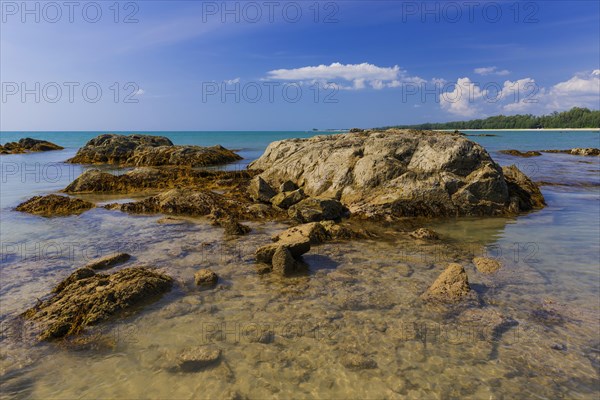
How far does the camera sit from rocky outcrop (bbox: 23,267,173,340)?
5883 mm

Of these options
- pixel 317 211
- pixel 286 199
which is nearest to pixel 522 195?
pixel 317 211

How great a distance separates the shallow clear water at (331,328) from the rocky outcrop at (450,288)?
310mm

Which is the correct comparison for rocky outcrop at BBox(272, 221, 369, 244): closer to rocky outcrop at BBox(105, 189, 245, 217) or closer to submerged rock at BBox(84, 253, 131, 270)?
submerged rock at BBox(84, 253, 131, 270)

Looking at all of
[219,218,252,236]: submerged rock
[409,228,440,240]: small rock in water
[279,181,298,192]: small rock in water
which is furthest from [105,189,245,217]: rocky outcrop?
[409,228,440,240]: small rock in water

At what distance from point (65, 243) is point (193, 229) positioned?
375cm

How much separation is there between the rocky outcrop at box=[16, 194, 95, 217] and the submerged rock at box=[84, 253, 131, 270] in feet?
24.5

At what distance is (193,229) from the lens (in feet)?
40.1

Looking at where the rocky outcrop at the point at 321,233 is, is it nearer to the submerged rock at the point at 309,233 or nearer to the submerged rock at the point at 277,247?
the submerged rock at the point at 309,233

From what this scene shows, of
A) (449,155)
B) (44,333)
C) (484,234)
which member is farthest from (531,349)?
(449,155)

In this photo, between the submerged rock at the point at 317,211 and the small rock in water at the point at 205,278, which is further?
the submerged rock at the point at 317,211

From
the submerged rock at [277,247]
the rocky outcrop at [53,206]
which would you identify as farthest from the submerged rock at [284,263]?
the rocky outcrop at [53,206]

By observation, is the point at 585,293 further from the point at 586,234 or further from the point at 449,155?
the point at 449,155

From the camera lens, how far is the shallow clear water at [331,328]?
15.1ft

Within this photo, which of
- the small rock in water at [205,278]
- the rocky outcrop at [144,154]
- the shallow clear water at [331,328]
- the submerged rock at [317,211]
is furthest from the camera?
the rocky outcrop at [144,154]
